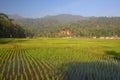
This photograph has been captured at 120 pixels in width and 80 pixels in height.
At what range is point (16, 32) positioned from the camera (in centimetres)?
11438

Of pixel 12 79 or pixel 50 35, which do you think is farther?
pixel 50 35

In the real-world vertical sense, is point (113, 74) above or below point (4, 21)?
below

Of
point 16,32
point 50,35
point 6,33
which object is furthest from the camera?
point 50,35

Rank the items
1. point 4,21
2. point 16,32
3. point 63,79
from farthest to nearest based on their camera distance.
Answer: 1. point 16,32
2. point 4,21
3. point 63,79

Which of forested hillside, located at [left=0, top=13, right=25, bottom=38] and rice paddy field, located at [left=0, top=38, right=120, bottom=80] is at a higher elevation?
forested hillside, located at [left=0, top=13, right=25, bottom=38]

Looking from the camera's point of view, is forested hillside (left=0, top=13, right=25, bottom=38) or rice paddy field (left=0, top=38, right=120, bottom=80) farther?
forested hillside (left=0, top=13, right=25, bottom=38)

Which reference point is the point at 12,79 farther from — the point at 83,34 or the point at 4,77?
the point at 83,34

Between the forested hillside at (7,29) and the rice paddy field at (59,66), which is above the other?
the forested hillside at (7,29)

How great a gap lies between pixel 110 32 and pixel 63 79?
552 feet

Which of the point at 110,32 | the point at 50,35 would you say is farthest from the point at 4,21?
the point at 110,32

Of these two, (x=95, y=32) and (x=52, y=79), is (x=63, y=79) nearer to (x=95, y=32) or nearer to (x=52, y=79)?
(x=52, y=79)

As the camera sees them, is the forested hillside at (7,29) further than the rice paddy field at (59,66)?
Yes

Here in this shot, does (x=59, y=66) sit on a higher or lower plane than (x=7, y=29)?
lower

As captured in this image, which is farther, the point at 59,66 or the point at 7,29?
the point at 7,29
